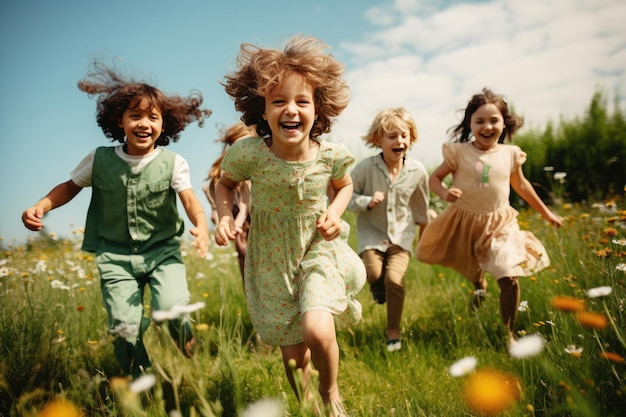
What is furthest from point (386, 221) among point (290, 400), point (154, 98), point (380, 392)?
point (154, 98)

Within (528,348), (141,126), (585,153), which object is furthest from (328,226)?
(585,153)

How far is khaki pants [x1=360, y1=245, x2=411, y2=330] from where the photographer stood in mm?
3529

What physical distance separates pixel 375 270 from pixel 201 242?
6.15 ft

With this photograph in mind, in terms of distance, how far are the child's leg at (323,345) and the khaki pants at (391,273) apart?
1.38 meters

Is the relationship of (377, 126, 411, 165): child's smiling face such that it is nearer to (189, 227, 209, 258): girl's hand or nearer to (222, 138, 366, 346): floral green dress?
(222, 138, 366, 346): floral green dress

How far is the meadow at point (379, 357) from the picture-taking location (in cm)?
150

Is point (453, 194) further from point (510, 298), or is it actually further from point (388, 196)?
point (510, 298)

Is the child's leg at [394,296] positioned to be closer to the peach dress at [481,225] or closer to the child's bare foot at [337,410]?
the peach dress at [481,225]

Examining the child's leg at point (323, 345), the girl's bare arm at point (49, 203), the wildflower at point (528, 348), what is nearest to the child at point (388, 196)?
the child's leg at point (323, 345)

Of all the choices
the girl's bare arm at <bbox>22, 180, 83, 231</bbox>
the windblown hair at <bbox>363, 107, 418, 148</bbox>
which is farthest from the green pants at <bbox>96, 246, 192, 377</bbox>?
the windblown hair at <bbox>363, 107, 418, 148</bbox>

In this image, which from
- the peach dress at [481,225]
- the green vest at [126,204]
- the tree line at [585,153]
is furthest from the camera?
the tree line at [585,153]

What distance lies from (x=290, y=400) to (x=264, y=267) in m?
0.75

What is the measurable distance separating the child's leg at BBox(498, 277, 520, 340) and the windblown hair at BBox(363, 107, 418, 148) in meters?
1.37

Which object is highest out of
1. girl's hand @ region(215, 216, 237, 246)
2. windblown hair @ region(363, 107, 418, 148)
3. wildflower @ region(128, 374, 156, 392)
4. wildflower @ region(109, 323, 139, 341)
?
windblown hair @ region(363, 107, 418, 148)
